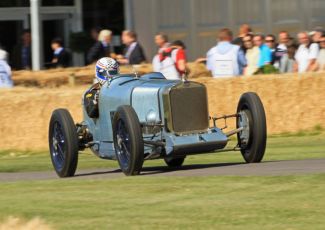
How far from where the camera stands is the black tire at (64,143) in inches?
515

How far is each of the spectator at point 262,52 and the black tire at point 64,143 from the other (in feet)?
21.7

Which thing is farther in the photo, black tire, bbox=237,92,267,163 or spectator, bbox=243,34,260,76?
spectator, bbox=243,34,260,76

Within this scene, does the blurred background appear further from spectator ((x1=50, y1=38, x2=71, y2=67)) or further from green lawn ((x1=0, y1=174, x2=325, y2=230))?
green lawn ((x1=0, y1=174, x2=325, y2=230))

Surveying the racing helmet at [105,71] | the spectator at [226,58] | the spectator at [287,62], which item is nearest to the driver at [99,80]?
the racing helmet at [105,71]

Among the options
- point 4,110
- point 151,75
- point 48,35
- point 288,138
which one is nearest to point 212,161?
point 151,75

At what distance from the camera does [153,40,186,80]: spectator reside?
18828mm

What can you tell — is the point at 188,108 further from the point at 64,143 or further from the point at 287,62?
the point at 287,62

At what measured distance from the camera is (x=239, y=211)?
9.13 metres

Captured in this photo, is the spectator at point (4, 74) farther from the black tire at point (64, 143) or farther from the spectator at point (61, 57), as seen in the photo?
the black tire at point (64, 143)

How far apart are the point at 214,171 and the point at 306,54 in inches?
292

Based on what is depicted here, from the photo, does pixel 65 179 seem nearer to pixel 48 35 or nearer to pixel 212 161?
pixel 212 161

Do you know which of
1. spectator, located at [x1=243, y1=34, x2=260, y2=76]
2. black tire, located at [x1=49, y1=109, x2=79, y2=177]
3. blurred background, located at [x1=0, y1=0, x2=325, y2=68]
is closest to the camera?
black tire, located at [x1=49, y1=109, x2=79, y2=177]

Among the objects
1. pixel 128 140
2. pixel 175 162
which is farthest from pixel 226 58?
pixel 128 140

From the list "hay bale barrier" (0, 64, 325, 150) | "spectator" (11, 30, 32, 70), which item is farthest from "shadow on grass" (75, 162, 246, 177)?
"spectator" (11, 30, 32, 70)
